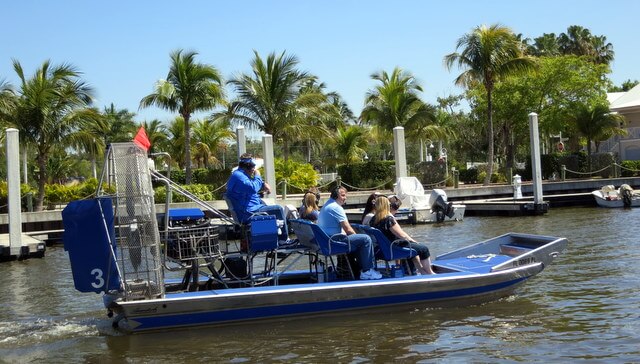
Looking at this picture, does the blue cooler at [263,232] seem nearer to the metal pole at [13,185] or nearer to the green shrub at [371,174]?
the metal pole at [13,185]

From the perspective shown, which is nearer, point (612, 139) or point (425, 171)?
point (425, 171)

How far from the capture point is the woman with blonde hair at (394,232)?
1058 cm

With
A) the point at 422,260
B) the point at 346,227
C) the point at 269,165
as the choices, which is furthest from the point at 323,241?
the point at 269,165

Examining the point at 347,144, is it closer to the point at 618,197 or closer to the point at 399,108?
the point at 399,108

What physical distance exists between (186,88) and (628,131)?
28.2m

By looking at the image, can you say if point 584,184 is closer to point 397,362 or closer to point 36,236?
point 36,236

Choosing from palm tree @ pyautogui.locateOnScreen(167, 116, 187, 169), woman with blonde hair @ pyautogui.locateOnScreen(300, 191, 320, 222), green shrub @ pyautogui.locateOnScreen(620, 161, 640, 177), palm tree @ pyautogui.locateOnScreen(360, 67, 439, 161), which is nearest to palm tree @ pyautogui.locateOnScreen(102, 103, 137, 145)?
palm tree @ pyautogui.locateOnScreen(167, 116, 187, 169)

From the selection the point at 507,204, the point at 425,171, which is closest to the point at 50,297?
the point at 507,204

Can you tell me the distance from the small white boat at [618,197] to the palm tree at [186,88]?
56.9 ft

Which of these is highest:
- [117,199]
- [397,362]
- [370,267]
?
[117,199]

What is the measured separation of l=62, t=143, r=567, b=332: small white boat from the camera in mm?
9016

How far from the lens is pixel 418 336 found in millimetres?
9203

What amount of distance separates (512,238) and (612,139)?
41.1 metres

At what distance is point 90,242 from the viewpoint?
9.02 meters
